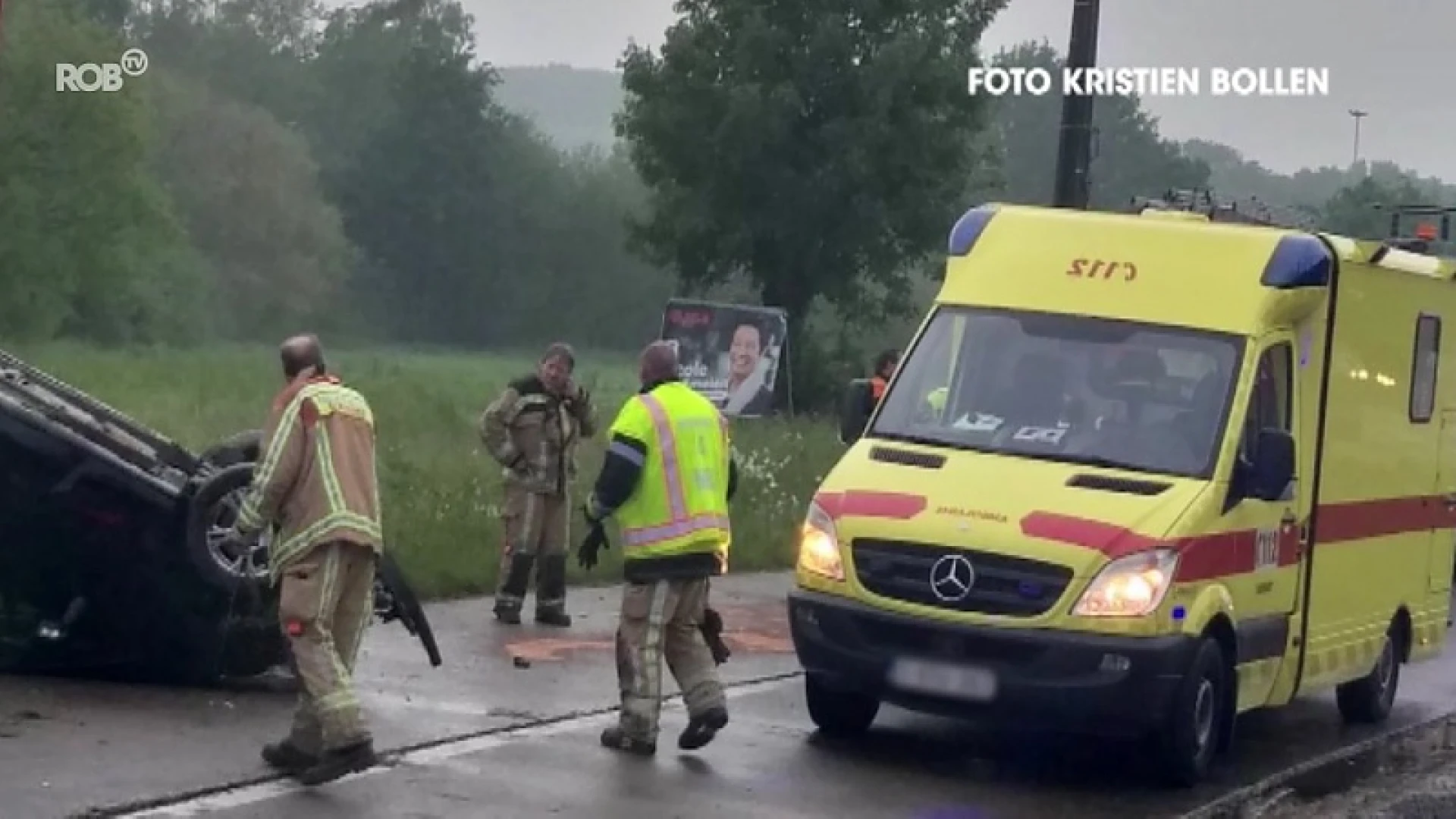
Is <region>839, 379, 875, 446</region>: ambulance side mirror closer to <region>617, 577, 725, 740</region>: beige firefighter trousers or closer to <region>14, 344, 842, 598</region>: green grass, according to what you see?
<region>617, 577, 725, 740</region>: beige firefighter trousers

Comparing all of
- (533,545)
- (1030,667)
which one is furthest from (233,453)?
(1030,667)

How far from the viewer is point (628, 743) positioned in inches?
406

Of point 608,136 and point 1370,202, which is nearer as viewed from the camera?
point 1370,202

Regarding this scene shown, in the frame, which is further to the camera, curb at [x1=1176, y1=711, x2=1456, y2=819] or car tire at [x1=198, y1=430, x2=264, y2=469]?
car tire at [x1=198, y1=430, x2=264, y2=469]

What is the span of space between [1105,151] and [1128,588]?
57.1 metres

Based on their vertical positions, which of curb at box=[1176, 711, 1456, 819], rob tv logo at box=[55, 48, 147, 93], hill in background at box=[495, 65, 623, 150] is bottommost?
curb at box=[1176, 711, 1456, 819]

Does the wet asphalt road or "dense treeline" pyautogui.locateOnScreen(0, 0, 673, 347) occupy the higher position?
"dense treeline" pyautogui.locateOnScreen(0, 0, 673, 347)

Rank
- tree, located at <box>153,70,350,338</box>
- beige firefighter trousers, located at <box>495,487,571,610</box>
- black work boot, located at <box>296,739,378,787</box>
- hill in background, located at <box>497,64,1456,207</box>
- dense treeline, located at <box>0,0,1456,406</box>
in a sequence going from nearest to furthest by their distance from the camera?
black work boot, located at <box>296,739,378,787</box>
beige firefighter trousers, located at <box>495,487,571,610</box>
dense treeline, located at <box>0,0,1456,406</box>
hill in background, located at <box>497,64,1456,207</box>
tree, located at <box>153,70,350,338</box>

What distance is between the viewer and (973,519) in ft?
33.8

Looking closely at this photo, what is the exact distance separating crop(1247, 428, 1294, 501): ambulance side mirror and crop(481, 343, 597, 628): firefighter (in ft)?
15.6

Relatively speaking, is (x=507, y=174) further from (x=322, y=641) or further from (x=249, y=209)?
(x=322, y=641)

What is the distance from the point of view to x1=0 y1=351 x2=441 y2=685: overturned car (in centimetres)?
1020

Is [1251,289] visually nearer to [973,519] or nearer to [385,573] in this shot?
[973,519]

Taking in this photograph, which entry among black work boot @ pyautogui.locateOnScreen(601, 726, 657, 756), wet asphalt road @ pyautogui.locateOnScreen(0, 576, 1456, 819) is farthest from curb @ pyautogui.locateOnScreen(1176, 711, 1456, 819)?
black work boot @ pyautogui.locateOnScreen(601, 726, 657, 756)
